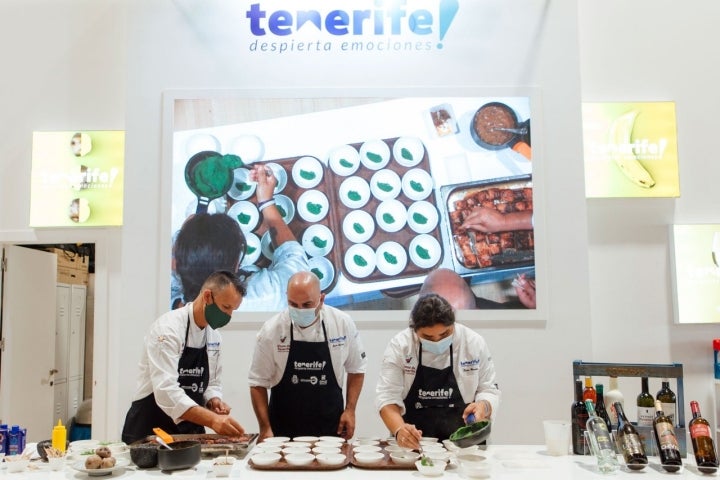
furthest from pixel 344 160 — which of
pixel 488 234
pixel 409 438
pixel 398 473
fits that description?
pixel 398 473

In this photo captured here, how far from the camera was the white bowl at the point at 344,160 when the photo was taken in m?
4.59

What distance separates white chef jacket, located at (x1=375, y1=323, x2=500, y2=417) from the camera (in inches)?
130

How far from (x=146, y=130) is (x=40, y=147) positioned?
1.07 m

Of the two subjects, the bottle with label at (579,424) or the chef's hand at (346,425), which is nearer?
the bottle with label at (579,424)

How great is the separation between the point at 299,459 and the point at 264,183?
2.45m

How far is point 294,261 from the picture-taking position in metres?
4.51

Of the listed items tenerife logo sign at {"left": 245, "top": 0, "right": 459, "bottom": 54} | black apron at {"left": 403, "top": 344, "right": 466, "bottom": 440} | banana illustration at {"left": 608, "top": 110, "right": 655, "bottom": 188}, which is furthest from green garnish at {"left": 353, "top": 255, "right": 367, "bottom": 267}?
banana illustration at {"left": 608, "top": 110, "right": 655, "bottom": 188}

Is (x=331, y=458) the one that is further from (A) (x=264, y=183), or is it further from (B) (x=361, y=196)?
(A) (x=264, y=183)

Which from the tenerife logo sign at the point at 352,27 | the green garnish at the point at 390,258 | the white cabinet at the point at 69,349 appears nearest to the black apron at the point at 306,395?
the green garnish at the point at 390,258

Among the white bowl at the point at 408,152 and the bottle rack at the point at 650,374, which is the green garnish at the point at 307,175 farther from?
the bottle rack at the point at 650,374

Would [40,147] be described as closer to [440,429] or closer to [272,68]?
[272,68]

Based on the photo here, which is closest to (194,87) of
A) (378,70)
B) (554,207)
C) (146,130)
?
(146,130)

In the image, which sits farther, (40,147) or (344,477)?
(40,147)

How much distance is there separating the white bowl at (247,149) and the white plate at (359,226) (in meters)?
0.80
